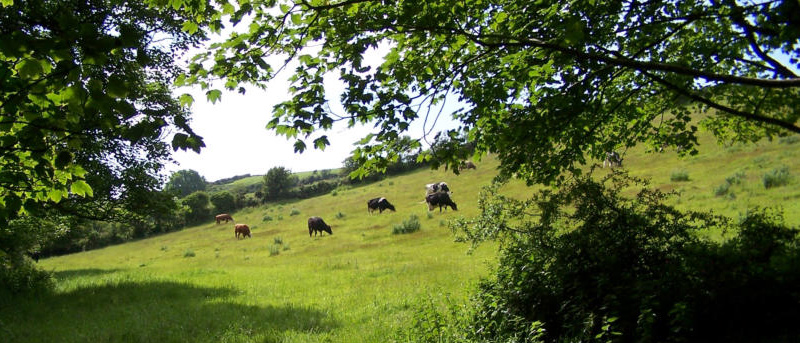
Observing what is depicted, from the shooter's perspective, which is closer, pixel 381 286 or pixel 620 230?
pixel 620 230

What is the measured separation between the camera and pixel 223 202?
72250 mm

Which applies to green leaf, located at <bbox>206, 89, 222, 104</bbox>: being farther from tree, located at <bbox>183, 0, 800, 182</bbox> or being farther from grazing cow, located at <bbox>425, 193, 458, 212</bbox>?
grazing cow, located at <bbox>425, 193, 458, 212</bbox>

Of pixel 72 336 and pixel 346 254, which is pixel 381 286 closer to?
pixel 72 336

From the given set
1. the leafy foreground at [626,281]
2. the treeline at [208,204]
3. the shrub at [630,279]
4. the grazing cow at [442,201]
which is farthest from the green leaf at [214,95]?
the treeline at [208,204]

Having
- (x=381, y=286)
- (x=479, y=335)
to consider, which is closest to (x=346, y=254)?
(x=381, y=286)

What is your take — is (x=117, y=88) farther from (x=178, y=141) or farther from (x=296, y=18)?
(x=296, y=18)

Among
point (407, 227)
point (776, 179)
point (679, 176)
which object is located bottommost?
point (407, 227)

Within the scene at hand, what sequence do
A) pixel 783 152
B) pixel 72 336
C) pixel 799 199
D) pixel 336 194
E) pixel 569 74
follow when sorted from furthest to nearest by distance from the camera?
pixel 336 194
pixel 783 152
pixel 799 199
pixel 72 336
pixel 569 74

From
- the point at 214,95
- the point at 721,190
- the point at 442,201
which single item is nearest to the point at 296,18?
the point at 214,95

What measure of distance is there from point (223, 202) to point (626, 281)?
250ft

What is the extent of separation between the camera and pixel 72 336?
9133 millimetres

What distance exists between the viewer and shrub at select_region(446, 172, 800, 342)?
470 cm

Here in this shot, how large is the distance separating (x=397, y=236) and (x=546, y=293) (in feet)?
61.7

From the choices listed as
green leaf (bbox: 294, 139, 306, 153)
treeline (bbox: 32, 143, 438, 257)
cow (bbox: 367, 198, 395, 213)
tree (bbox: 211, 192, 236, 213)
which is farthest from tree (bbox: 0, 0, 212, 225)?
tree (bbox: 211, 192, 236, 213)
